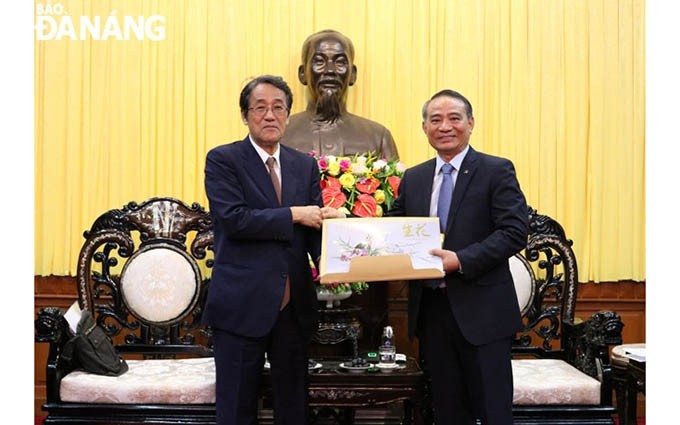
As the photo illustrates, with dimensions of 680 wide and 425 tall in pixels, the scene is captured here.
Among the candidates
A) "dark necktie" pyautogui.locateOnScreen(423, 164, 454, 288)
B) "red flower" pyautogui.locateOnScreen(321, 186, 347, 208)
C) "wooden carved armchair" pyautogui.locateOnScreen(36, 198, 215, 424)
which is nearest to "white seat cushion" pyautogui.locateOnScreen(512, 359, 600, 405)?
"dark necktie" pyautogui.locateOnScreen(423, 164, 454, 288)

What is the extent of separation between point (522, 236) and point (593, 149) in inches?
77.7

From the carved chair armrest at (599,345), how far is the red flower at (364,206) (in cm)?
102

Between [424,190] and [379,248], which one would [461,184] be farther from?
[379,248]

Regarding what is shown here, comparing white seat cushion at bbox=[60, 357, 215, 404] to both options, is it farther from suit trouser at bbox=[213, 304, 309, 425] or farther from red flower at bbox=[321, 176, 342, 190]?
red flower at bbox=[321, 176, 342, 190]

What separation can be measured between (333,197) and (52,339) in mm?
1256

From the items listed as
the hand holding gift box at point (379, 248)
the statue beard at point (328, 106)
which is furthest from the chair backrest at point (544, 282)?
the statue beard at point (328, 106)

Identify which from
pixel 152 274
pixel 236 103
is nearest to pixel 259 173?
pixel 152 274

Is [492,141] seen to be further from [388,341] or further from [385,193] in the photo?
[388,341]

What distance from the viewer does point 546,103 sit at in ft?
13.5

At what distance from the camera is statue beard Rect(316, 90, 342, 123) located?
402 centimetres

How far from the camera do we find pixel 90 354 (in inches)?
115

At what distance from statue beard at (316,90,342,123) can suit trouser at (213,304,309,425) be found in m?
1.83

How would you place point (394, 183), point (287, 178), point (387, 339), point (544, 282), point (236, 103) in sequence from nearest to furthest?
1. point (287, 178)
2. point (387, 339)
3. point (394, 183)
4. point (544, 282)
5. point (236, 103)

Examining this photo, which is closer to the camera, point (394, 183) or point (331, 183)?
point (331, 183)
